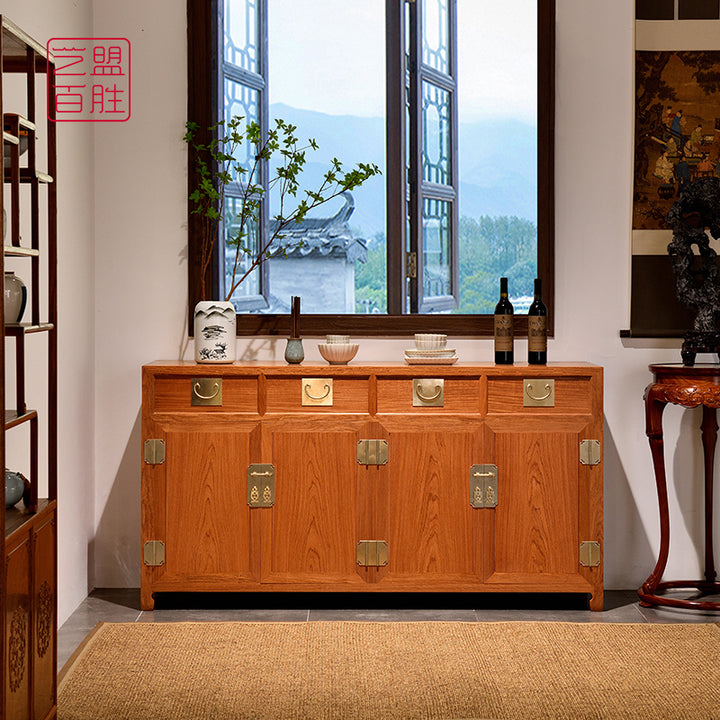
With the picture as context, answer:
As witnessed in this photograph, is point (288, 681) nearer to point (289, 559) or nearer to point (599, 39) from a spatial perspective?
point (289, 559)

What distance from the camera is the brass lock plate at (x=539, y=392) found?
147 inches

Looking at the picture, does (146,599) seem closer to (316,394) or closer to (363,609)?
(363,609)

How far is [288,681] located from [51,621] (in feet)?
2.70

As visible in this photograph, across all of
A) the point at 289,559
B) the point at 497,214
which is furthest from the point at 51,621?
the point at 497,214

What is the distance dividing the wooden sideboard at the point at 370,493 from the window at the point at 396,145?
55 centimetres

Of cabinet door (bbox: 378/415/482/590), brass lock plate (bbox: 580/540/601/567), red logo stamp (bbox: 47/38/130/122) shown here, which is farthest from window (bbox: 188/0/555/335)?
brass lock plate (bbox: 580/540/601/567)

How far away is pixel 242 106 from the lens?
4.17 meters

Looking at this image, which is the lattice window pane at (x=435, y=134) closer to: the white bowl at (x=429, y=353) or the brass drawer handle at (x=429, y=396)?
the white bowl at (x=429, y=353)

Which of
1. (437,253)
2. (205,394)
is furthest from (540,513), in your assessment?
(205,394)

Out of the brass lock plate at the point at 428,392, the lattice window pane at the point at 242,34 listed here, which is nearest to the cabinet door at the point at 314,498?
the brass lock plate at the point at 428,392

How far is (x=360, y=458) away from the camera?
3.71 meters

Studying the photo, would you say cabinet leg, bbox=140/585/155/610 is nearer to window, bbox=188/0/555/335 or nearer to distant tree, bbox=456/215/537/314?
window, bbox=188/0/555/335

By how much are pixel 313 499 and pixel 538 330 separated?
115 cm

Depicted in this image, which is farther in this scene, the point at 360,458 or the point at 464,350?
the point at 464,350
